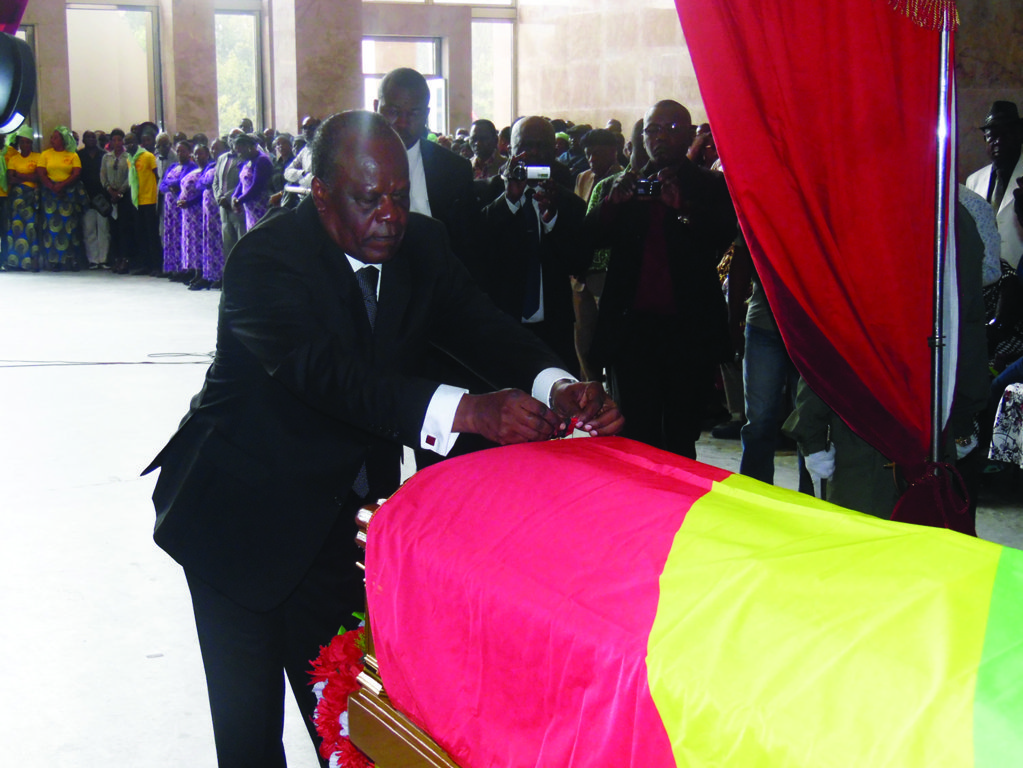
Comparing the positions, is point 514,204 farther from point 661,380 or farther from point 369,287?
point 369,287

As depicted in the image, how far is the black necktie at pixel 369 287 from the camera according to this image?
1.96 metres

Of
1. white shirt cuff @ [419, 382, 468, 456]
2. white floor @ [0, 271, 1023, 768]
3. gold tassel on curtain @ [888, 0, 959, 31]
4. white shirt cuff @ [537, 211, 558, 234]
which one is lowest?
white floor @ [0, 271, 1023, 768]

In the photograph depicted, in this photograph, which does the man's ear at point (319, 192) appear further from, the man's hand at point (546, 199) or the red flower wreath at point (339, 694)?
the man's hand at point (546, 199)

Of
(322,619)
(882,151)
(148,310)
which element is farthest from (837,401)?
(148,310)

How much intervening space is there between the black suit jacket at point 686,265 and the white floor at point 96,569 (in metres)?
1.06

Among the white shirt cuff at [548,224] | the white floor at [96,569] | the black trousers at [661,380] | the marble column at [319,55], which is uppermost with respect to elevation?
the marble column at [319,55]

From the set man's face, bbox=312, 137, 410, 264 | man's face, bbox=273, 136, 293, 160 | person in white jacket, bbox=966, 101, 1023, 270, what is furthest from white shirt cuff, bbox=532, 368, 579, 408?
man's face, bbox=273, 136, 293, 160

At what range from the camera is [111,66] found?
18.3 m

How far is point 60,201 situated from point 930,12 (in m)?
12.3

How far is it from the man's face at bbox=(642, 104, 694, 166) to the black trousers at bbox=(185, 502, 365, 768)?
216cm

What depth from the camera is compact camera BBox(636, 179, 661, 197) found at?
153 inches

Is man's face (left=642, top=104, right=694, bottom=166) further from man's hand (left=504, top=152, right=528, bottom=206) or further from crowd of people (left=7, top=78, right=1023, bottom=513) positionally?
A: man's hand (left=504, top=152, right=528, bottom=206)

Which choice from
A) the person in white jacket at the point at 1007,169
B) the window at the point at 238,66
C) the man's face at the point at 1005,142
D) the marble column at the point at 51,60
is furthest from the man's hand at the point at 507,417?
the window at the point at 238,66

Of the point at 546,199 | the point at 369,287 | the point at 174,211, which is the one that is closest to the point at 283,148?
the point at 174,211
